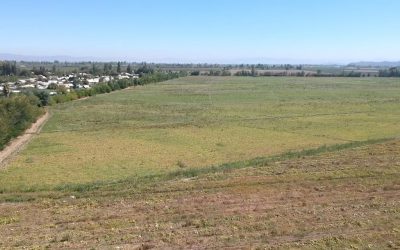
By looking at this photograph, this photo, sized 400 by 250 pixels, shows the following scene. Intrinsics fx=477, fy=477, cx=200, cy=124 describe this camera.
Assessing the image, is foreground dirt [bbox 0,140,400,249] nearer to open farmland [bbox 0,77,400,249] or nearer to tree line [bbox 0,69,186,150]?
open farmland [bbox 0,77,400,249]

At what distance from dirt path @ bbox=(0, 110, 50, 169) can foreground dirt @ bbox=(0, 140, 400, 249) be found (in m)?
17.0

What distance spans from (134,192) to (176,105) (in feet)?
203

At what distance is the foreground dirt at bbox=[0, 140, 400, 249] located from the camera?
13969 millimetres

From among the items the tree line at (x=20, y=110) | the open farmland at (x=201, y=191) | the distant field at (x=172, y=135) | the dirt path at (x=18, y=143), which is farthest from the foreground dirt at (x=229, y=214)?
the tree line at (x=20, y=110)

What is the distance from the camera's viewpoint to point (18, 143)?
144 ft

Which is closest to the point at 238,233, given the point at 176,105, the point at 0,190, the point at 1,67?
the point at 0,190

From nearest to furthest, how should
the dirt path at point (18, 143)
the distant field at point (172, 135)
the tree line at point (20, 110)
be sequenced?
the distant field at point (172, 135)
the dirt path at point (18, 143)
the tree line at point (20, 110)

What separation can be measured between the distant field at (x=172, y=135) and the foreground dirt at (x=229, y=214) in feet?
22.8

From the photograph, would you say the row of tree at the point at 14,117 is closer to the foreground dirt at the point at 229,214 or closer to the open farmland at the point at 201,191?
the open farmland at the point at 201,191

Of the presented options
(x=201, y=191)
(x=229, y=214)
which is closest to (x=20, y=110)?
(x=201, y=191)

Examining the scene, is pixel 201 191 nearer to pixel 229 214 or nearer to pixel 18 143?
pixel 229 214

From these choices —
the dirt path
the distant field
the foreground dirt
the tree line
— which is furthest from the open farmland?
the tree line

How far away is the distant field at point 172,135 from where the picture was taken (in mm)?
31359

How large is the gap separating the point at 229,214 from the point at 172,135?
3147cm
